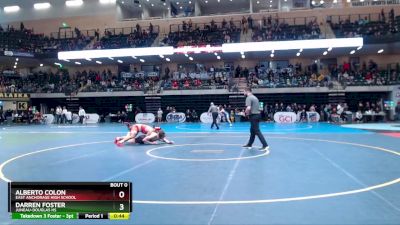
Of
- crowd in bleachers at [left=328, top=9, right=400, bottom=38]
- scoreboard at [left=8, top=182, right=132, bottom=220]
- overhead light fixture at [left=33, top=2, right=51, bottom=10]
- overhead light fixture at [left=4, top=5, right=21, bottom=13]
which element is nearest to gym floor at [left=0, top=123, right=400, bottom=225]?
scoreboard at [left=8, top=182, right=132, bottom=220]

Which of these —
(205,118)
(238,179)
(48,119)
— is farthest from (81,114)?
(238,179)

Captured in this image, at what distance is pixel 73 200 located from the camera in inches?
126

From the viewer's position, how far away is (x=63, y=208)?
126 inches

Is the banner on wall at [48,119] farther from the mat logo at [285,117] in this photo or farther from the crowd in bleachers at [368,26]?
the crowd in bleachers at [368,26]

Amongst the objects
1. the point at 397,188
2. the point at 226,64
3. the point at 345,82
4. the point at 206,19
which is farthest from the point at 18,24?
the point at 397,188

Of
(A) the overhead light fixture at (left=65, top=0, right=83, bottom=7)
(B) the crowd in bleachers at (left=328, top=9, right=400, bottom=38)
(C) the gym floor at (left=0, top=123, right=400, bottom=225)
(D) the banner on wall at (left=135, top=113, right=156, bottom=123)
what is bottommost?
(C) the gym floor at (left=0, top=123, right=400, bottom=225)

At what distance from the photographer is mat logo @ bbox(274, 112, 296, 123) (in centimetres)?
2984

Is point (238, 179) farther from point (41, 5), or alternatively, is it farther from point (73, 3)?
point (41, 5)

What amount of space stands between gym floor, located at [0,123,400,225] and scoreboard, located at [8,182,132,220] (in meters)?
1.33

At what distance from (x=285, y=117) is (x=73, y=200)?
28.1 metres

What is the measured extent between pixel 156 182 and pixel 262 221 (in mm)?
2809

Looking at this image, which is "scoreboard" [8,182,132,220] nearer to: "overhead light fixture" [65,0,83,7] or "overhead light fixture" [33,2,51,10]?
"overhead light fixture" [65,0,83,7]

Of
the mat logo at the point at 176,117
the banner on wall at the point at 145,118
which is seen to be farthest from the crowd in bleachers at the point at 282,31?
the banner on wall at the point at 145,118

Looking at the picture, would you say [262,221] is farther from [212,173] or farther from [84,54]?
[84,54]
